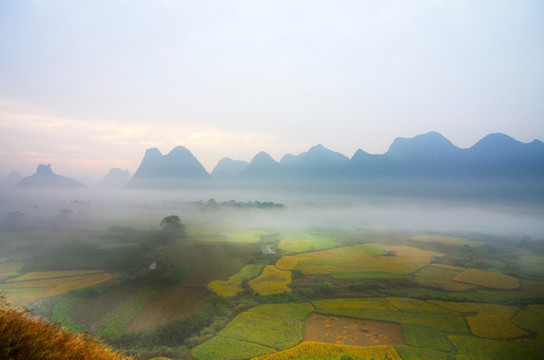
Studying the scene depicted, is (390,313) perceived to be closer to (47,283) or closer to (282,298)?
(282,298)

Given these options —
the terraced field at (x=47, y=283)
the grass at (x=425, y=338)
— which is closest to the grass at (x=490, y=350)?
the grass at (x=425, y=338)

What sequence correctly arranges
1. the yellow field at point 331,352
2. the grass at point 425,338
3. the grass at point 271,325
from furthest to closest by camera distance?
1. the grass at point 271,325
2. the grass at point 425,338
3. the yellow field at point 331,352

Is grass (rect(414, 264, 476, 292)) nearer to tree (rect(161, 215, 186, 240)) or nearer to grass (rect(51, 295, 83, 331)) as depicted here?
grass (rect(51, 295, 83, 331))

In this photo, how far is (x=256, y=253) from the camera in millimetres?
42500

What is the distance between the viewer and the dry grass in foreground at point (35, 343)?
433 cm

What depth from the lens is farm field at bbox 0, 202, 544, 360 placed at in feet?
52.7

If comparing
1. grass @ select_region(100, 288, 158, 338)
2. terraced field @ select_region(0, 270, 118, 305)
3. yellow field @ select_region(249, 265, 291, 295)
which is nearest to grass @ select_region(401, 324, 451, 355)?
yellow field @ select_region(249, 265, 291, 295)

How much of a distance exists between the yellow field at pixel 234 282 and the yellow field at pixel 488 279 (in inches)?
1024

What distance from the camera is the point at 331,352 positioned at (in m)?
14.9

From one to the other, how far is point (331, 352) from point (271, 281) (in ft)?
47.9

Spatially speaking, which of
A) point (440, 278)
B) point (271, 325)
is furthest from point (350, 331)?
point (440, 278)

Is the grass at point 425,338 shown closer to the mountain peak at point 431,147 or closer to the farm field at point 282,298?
the farm field at point 282,298

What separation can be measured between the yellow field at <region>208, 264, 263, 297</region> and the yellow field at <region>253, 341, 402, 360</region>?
37.1 ft

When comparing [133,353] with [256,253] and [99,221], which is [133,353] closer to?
[256,253]
